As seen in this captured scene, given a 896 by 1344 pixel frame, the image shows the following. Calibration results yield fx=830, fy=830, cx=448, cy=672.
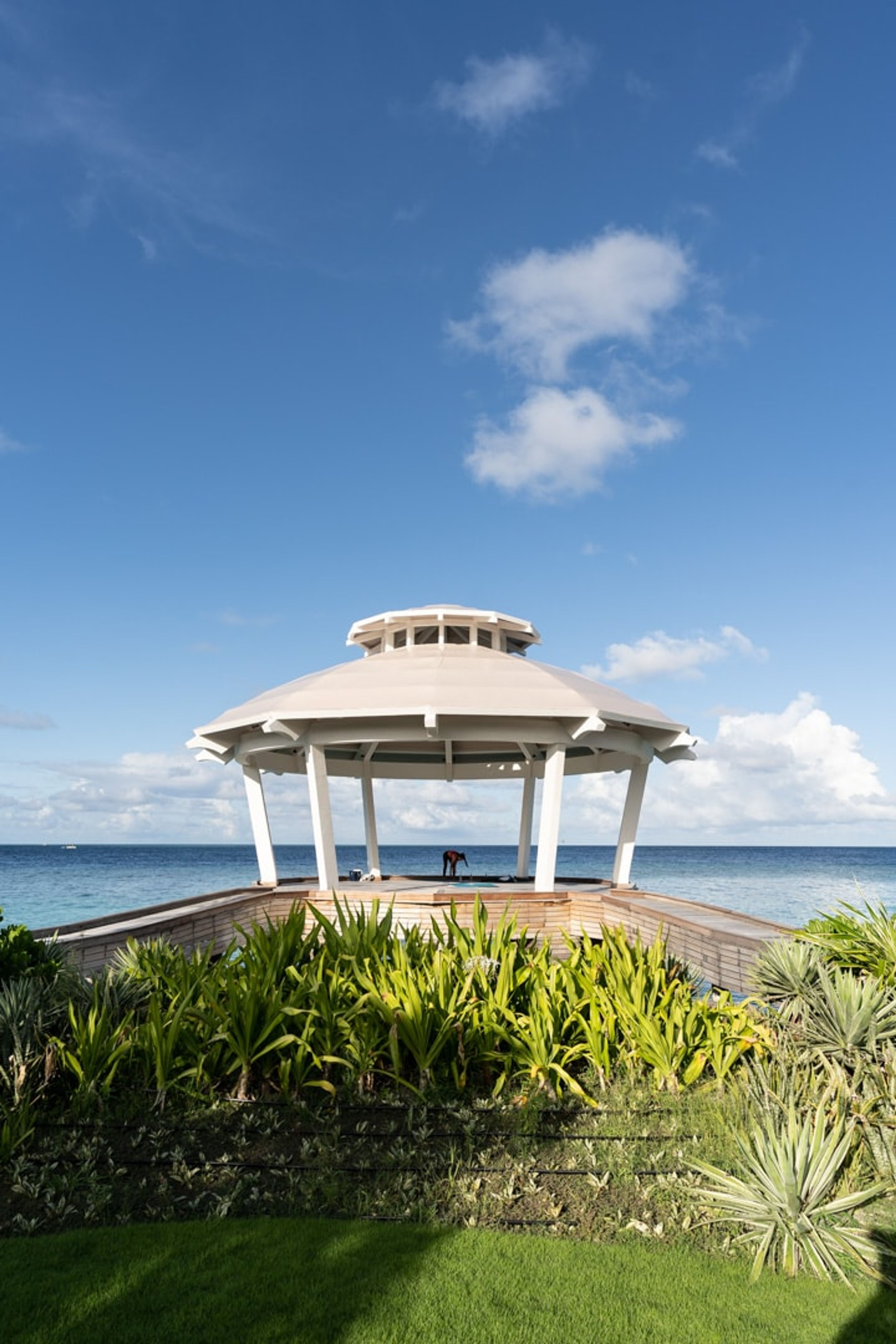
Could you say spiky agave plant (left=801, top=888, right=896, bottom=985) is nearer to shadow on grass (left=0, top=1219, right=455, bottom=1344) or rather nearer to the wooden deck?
the wooden deck

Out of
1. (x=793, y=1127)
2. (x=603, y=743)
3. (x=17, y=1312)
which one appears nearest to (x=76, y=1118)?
(x=17, y=1312)

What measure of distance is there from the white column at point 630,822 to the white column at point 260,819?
7.27 metres

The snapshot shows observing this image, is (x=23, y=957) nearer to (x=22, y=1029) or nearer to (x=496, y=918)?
(x=22, y=1029)

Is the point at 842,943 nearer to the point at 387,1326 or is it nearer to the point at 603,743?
the point at 387,1326

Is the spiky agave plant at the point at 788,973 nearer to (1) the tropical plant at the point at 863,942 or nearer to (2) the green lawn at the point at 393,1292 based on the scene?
(1) the tropical plant at the point at 863,942

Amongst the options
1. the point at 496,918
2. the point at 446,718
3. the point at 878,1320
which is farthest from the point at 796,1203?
the point at 446,718

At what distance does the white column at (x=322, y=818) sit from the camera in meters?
15.4

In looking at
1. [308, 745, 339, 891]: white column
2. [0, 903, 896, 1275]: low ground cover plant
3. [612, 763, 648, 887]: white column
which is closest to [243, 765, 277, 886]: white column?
[308, 745, 339, 891]: white column

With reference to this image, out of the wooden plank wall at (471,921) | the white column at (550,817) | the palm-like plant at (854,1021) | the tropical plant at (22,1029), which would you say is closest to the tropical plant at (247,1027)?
the tropical plant at (22,1029)

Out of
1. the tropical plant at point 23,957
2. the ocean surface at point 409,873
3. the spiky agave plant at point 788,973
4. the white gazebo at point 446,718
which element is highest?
the white gazebo at point 446,718

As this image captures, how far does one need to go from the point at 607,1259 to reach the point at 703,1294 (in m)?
0.48

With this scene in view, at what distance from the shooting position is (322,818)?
15688 mm

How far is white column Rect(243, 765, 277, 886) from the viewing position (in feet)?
57.4

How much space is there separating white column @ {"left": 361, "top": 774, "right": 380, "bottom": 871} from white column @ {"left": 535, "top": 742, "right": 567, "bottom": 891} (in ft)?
27.9
